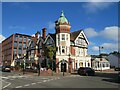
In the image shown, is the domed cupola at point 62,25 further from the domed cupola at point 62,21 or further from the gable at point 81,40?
the gable at point 81,40

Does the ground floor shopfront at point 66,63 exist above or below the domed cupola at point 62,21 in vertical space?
below

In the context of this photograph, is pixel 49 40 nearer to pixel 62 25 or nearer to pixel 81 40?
pixel 62 25

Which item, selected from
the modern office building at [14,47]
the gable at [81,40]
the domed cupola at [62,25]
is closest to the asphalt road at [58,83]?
the domed cupola at [62,25]

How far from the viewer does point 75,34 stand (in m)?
52.5

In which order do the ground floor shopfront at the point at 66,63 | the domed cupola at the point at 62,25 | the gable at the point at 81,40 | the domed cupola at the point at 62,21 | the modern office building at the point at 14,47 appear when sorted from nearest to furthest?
1. the ground floor shopfront at the point at 66,63
2. the domed cupola at the point at 62,25
3. the domed cupola at the point at 62,21
4. the gable at the point at 81,40
5. the modern office building at the point at 14,47

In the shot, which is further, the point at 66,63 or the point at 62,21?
the point at 62,21

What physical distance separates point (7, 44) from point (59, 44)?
66.1 meters

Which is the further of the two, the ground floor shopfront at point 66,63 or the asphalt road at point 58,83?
the ground floor shopfront at point 66,63

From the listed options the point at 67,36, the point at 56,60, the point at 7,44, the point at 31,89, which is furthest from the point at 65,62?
the point at 7,44

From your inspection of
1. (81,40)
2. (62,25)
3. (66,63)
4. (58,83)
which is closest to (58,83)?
(58,83)

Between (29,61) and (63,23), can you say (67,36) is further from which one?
(29,61)

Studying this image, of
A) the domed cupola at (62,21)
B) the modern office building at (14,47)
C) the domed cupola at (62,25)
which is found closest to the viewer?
the domed cupola at (62,25)

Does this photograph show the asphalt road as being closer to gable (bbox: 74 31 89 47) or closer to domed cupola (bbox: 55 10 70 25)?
domed cupola (bbox: 55 10 70 25)

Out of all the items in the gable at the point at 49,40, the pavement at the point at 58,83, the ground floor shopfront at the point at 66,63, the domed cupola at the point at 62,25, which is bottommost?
the pavement at the point at 58,83
